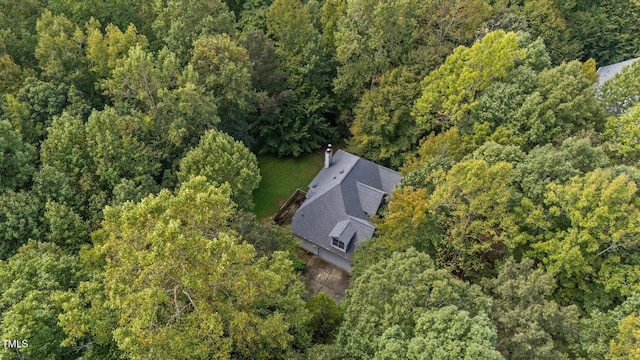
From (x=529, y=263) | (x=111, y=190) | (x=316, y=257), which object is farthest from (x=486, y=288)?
(x=111, y=190)

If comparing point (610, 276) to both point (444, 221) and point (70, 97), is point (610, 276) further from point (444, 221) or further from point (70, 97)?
point (70, 97)

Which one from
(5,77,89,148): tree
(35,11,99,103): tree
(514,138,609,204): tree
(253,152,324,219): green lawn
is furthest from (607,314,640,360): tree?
(35,11,99,103): tree

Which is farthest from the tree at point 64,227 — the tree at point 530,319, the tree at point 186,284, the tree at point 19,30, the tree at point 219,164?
the tree at point 530,319

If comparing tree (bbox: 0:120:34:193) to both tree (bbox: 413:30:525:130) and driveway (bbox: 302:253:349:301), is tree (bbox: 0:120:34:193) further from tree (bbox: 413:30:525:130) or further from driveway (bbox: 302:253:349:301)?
tree (bbox: 413:30:525:130)

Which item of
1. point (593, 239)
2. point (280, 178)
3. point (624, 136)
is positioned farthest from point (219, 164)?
point (624, 136)

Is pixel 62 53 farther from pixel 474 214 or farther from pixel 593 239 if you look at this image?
pixel 593 239

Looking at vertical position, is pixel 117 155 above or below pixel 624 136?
below

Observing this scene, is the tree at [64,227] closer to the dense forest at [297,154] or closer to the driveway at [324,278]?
the dense forest at [297,154]
